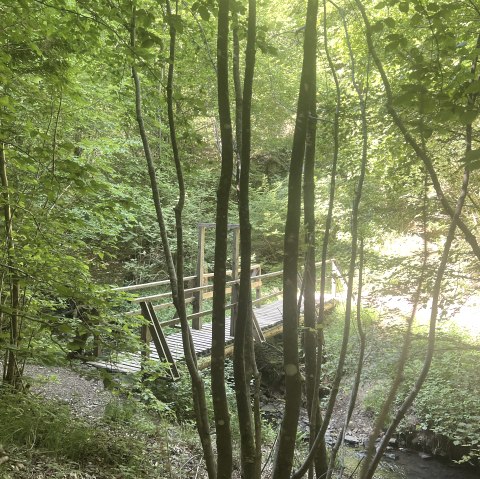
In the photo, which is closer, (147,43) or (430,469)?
(147,43)

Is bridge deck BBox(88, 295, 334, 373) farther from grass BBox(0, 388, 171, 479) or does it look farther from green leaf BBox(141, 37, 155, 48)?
green leaf BBox(141, 37, 155, 48)

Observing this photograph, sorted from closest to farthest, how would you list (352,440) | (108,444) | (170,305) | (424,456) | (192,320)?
(108,444) < (424,456) < (352,440) < (170,305) < (192,320)

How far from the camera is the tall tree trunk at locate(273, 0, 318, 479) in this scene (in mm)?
1884

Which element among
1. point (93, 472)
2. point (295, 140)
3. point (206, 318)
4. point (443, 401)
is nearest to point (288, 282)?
point (295, 140)

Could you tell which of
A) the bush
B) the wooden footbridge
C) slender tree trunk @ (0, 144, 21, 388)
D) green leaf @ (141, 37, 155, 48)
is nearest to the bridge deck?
the wooden footbridge

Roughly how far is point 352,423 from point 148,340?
444 centimetres

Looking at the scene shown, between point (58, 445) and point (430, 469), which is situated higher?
point (58, 445)

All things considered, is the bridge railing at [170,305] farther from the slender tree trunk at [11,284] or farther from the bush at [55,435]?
the slender tree trunk at [11,284]

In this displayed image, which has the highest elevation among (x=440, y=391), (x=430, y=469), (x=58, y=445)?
(x=58, y=445)

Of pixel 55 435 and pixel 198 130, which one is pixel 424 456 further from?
pixel 198 130

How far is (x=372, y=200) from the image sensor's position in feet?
14.7

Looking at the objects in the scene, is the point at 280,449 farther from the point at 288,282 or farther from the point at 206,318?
the point at 206,318

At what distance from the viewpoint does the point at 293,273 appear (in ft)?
6.45

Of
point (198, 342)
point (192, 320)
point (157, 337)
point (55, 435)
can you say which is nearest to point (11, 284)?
point (55, 435)
